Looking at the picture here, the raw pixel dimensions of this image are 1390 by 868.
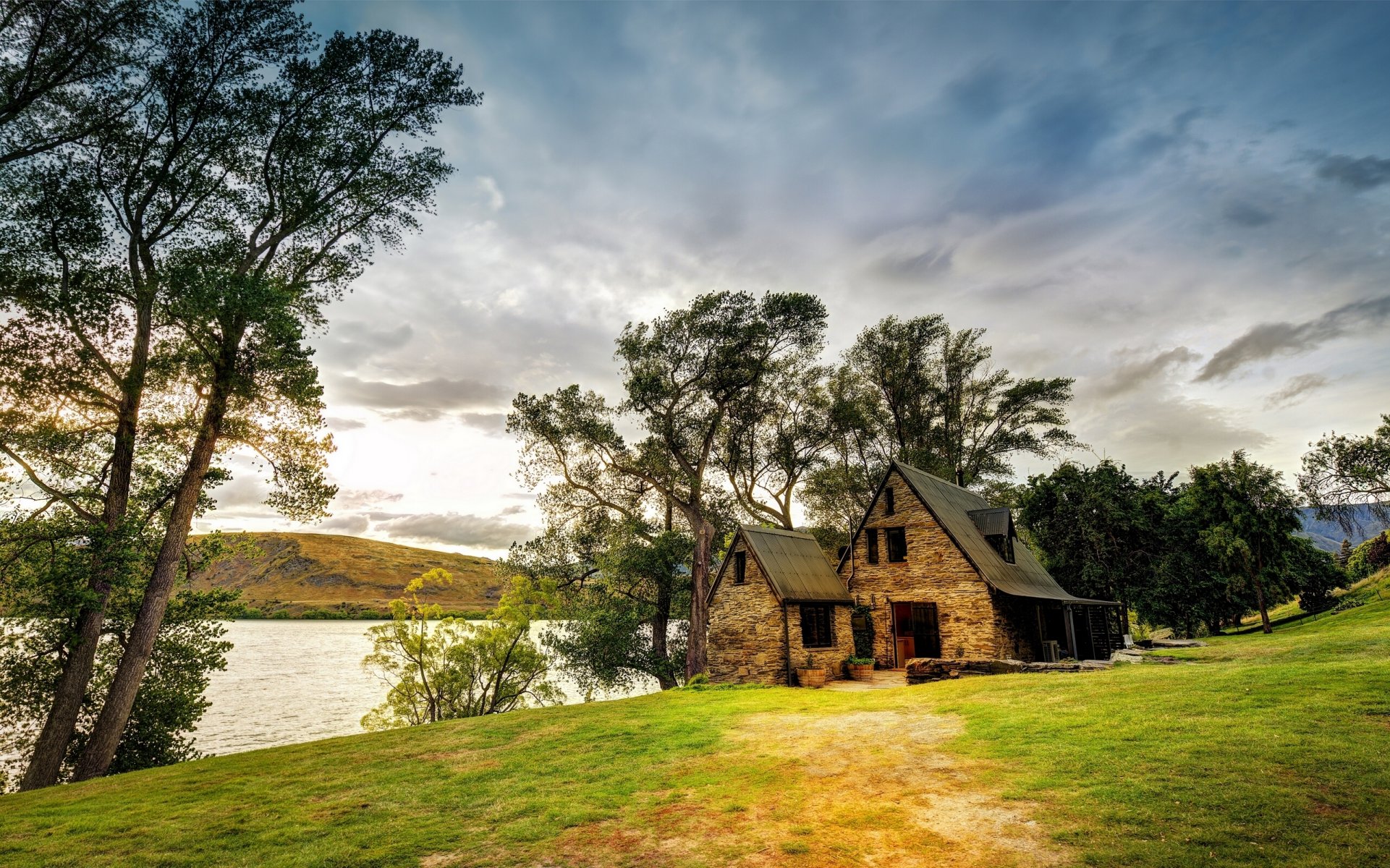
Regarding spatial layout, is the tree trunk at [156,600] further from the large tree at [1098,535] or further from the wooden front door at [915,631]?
the large tree at [1098,535]

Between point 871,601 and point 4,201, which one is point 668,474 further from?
point 4,201

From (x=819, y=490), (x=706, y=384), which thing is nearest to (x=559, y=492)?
(x=706, y=384)

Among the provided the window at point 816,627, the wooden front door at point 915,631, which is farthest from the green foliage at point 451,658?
the wooden front door at point 915,631

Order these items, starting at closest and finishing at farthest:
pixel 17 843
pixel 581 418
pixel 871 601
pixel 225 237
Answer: pixel 17 843 → pixel 225 237 → pixel 871 601 → pixel 581 418

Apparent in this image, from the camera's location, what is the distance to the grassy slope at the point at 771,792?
6.07 metres

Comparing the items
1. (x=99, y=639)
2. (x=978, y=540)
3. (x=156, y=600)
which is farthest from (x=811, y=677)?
(x=99, y=639)

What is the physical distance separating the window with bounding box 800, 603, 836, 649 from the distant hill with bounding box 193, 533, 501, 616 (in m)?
111

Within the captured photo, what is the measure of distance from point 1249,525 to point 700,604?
3291 cm

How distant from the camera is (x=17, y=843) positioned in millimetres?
7453

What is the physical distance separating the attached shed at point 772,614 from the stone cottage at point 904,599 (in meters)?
0.05

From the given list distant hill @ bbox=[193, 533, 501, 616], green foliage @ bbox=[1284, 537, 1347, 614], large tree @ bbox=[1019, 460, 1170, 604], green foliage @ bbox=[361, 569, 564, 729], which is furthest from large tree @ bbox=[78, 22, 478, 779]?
distant hill @ bbox=[193, 533, 501, 616]

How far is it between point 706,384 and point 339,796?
23533mm

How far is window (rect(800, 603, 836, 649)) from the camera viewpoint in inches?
936

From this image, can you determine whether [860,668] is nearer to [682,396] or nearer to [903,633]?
[903,633]
